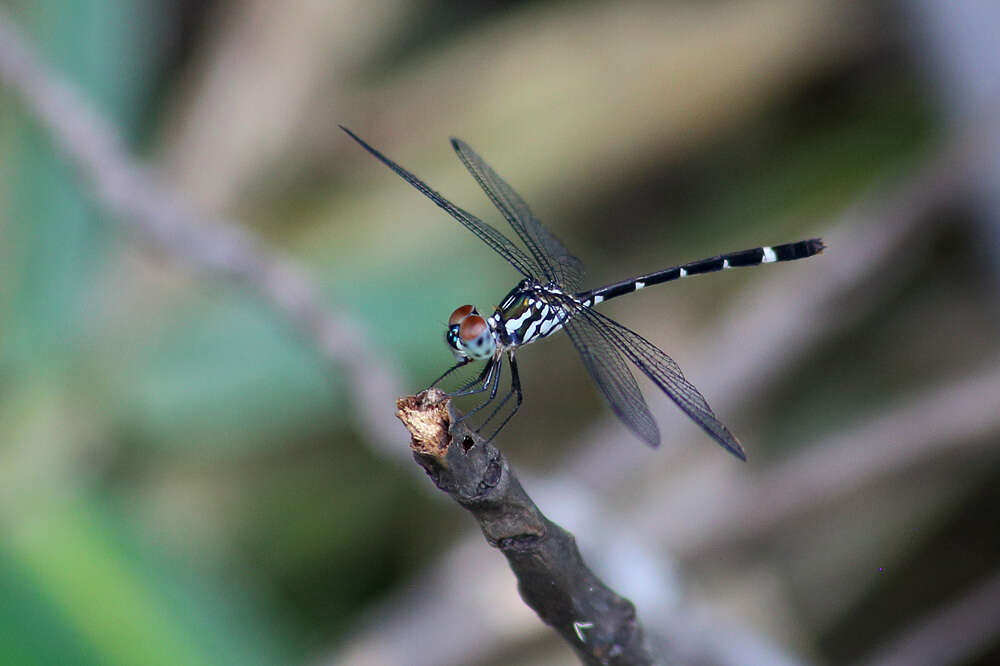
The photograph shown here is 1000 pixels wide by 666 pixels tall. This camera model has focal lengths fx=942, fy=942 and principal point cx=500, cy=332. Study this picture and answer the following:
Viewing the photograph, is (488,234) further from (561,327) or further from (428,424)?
(428,424)

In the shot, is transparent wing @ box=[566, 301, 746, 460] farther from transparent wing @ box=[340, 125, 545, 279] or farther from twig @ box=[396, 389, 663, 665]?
twig @ box=[396, 389, 663, 665]

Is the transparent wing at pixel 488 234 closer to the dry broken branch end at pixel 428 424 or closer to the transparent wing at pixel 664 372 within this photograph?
the transparent wing at pixel 664 372

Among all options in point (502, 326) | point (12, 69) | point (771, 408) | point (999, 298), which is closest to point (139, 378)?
point (12, 69)

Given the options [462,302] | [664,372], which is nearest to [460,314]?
[664,372]

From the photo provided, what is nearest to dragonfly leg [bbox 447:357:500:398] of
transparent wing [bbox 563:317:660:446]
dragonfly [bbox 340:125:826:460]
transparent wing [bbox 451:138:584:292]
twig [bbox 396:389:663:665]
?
dragonfly [bbox 340:125:826:460]

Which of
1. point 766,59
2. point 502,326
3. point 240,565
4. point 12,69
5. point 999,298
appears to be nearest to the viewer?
point 502,326

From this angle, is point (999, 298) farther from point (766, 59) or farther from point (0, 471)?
point (0, 471)
